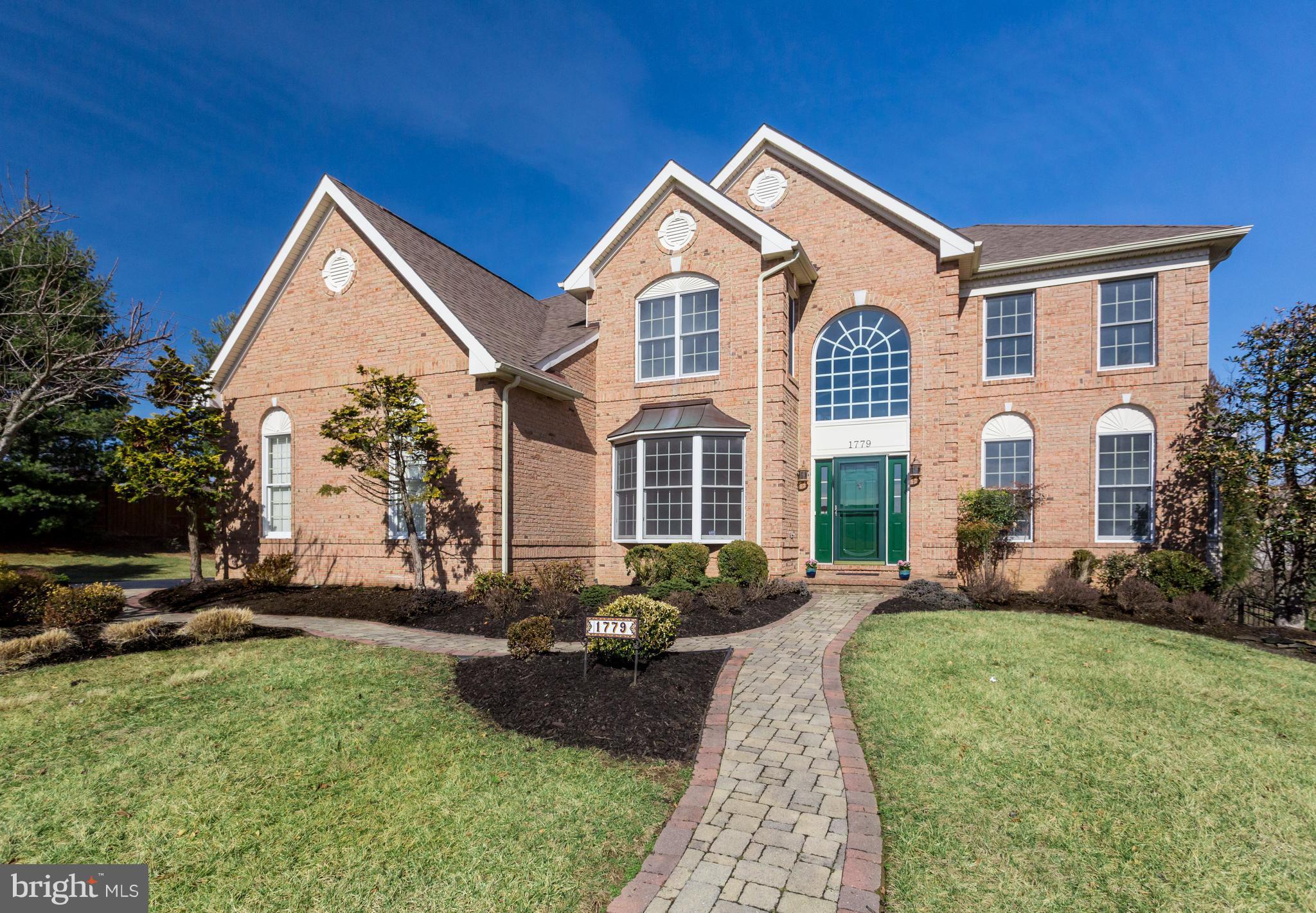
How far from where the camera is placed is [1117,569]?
44.9ft

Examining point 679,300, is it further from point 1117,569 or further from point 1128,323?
point 1117,569

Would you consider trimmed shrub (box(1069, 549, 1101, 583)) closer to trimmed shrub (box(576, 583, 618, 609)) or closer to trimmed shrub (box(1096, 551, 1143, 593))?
trimmed shrub (box(1096, 551, 1143, 593))

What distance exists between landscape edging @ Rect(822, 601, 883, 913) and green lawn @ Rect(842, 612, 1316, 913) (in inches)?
3.9

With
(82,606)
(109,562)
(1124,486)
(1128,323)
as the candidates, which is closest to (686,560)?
(82,606)

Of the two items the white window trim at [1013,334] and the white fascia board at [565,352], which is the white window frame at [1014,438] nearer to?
the white window trim at [1013,334]

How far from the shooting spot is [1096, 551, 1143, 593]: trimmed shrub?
1362 centimetres

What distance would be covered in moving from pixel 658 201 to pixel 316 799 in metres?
14.0

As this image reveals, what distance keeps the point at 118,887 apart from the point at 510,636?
4215mm

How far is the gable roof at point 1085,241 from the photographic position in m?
13.7

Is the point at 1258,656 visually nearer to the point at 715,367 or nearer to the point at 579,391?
the point at 715,367

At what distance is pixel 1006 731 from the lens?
19.5ft

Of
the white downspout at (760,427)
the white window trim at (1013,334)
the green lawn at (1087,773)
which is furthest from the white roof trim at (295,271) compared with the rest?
the white window trim at (1013,334)

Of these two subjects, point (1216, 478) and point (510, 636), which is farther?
point (1216, 478)

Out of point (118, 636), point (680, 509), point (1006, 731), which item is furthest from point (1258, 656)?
point (118, 636)
